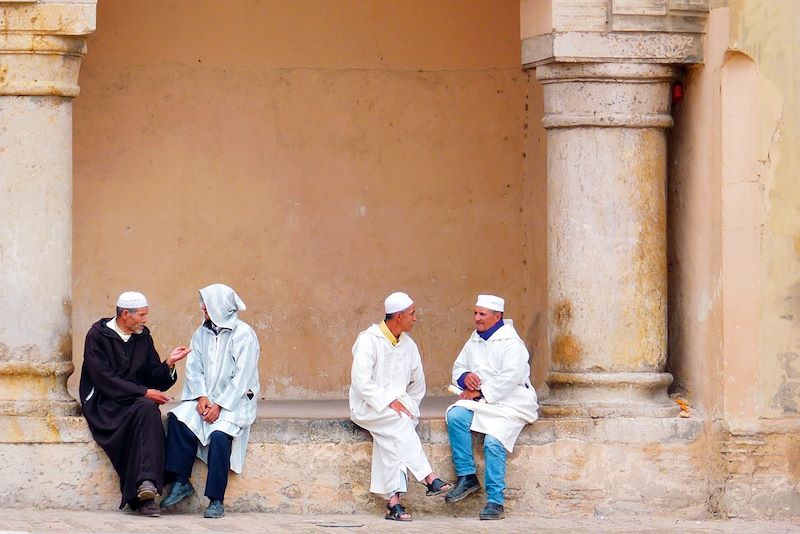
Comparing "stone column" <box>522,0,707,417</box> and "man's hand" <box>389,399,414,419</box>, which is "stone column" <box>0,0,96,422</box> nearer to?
"man's hand" <box>389,399,414,419</box>

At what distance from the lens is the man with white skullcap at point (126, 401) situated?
11.1 meters

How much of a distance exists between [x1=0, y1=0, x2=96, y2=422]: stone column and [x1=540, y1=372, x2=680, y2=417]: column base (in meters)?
2.91

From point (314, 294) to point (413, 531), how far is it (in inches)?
112

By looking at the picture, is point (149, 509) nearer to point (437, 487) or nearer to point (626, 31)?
point (437, 487)

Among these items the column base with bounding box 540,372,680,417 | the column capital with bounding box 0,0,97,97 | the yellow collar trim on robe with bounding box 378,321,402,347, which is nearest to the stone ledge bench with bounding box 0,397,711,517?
the column base with bounding box 540,372,680,417

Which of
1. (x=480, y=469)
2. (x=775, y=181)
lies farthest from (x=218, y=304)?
(x=775, y=181)

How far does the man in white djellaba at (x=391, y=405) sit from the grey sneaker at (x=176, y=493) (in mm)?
1049

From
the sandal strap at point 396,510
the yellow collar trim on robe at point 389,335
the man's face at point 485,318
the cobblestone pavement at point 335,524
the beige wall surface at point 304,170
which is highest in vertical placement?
the beige wall surface at point 304,170

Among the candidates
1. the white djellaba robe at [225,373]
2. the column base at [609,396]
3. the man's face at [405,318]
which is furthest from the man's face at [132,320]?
the column base at [609,396]

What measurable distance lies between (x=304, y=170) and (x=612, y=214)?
2547 millimetres

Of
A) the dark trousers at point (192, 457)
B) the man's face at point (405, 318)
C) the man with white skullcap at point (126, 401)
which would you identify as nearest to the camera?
the man with white skullcap at point (126, 401)

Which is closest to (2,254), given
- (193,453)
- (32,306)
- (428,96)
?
(32,306)

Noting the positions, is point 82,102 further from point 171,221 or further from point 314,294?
point 314,294

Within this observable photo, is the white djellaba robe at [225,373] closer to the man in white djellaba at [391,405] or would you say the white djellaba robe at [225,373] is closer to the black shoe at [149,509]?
the black shoe at [149,509]
